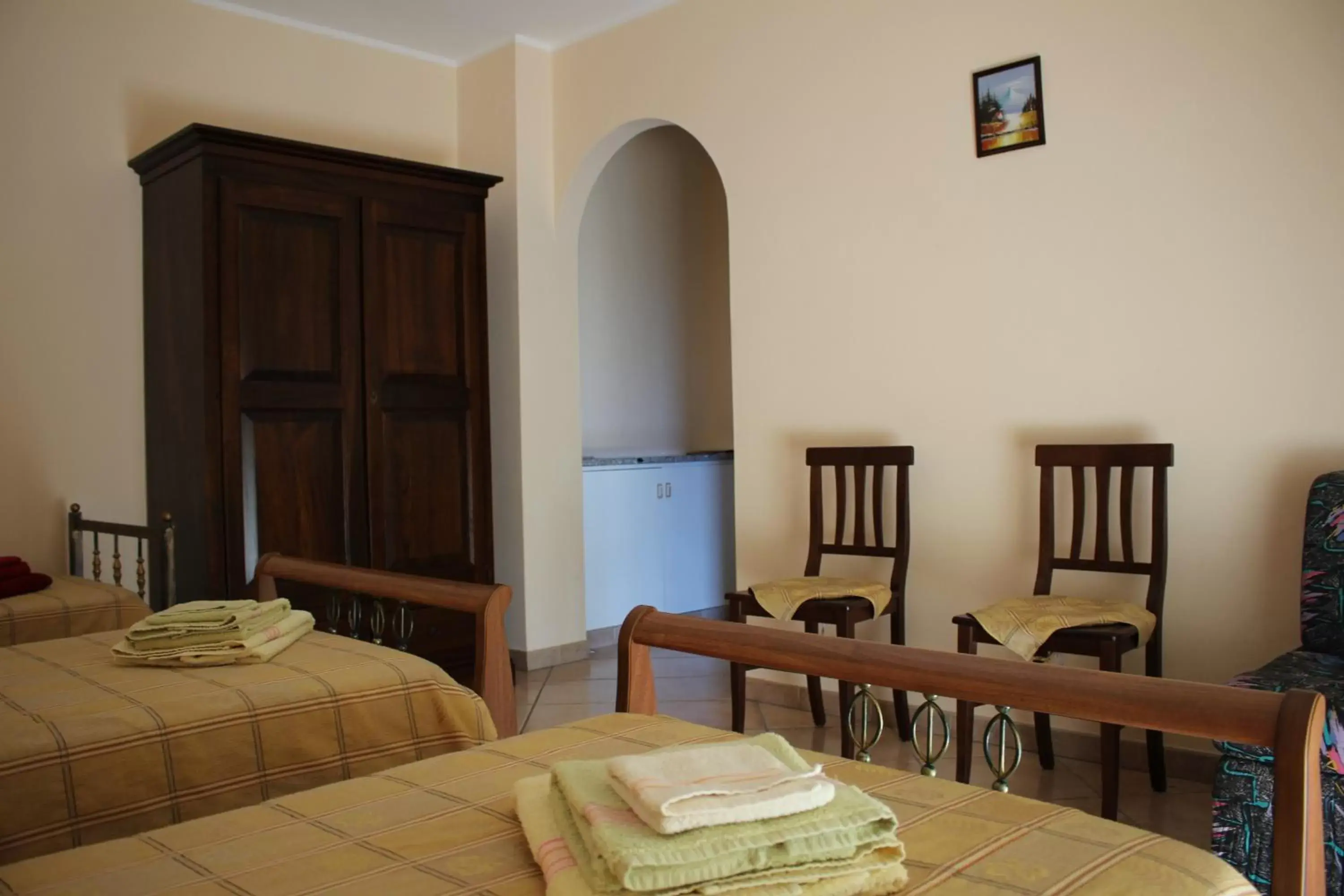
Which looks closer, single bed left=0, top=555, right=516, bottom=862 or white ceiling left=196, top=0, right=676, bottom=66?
single bed left=0, top=555, right=516, bottom=862

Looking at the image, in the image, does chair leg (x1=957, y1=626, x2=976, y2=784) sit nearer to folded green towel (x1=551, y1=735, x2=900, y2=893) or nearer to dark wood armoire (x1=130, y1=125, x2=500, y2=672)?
A: folded green towel (x1=551, y1=735, x2=900, y2=893)

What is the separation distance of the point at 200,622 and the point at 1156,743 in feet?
7.51

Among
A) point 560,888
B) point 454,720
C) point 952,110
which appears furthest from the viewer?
point 952,110

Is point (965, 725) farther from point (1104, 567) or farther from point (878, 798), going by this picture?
point (878, 798)

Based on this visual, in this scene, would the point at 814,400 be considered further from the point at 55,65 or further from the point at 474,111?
the point at 55,65

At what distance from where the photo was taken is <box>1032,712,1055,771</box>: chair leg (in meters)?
2.96

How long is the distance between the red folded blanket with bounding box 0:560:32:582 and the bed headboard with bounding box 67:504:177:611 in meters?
0.25

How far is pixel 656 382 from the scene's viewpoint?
5785 millimetres

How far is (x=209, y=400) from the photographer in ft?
11.5

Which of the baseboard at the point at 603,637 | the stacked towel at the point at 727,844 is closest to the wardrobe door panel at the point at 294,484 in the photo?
the baseboard at the point at 603,637

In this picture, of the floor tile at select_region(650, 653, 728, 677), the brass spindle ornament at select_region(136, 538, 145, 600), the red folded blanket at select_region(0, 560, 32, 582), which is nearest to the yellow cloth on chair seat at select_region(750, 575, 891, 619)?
the floor tile at select_region(650, 653, 728, 677)

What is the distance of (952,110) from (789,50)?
0.71 m

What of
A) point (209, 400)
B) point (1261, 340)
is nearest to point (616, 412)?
point (209, 400)

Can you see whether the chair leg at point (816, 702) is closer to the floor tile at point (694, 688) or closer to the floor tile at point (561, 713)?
the floor tile at point (694, 688)
